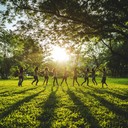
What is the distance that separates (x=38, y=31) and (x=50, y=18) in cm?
175

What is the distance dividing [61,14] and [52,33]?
2.94 m

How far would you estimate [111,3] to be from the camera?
14719 mm

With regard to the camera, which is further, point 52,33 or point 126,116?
point 52,33

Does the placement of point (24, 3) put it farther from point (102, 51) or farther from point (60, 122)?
point (102, 51)

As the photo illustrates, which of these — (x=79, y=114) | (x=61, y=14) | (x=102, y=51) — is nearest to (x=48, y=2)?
(x=61, y=14)

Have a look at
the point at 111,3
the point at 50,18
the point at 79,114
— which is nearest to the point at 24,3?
the point at 50,18

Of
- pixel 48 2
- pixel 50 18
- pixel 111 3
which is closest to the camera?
pixel 111 3

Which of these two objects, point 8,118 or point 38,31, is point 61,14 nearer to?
point 38,31

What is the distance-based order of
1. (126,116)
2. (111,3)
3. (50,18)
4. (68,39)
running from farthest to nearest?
1. (68,39)
2. (50,18)
3. (111,3)
4. (126,116)

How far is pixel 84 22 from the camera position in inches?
653

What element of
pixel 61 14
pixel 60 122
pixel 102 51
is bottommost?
pixel 60 122

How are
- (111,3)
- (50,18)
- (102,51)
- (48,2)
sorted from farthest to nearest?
(102,51) → (50,18) → (48,2) → (111,3)

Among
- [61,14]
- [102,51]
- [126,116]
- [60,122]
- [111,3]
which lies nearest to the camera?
[60,122]

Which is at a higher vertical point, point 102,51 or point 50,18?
point 102,51
